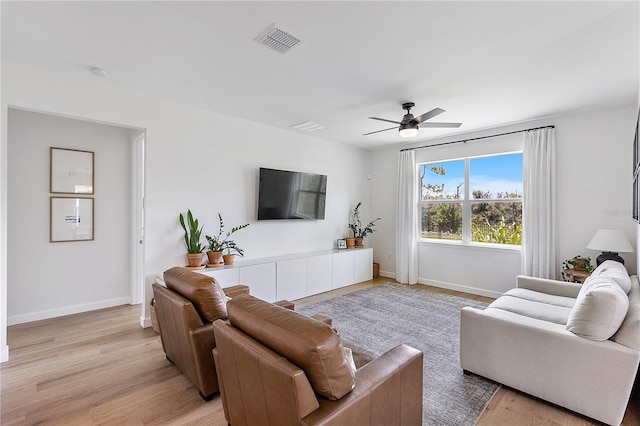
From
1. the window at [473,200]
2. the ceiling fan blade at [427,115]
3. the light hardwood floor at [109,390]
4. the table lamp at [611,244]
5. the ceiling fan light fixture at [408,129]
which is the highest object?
the ceiling fan blade at [427,115]

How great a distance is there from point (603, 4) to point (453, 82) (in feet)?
4.00

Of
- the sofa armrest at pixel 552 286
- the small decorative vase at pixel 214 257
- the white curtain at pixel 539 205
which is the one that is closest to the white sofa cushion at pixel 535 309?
the sofa armrest at pixel 552 286

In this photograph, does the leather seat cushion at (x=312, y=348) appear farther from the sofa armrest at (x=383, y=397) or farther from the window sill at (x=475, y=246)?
the window sill at (x=475, y=246)

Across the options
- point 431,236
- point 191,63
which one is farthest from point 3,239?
point 431,236

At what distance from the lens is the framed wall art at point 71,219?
3.75 metres

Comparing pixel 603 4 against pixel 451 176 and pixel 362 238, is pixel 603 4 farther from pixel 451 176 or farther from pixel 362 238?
pixel 362 238

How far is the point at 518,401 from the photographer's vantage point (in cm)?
217

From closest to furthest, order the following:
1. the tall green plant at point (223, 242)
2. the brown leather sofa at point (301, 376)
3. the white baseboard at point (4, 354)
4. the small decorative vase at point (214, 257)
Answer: the brown leather sofa at point (301, 376) < the white baseboard at point (4, 354) < the small decorative vase at point (214, 257) < the tall green plant at point (223, 242)

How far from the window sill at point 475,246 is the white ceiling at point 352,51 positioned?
2.06 m

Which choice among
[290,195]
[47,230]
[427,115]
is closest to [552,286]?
[427,115]

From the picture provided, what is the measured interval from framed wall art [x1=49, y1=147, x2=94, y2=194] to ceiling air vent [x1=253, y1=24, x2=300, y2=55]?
3114 millimetres

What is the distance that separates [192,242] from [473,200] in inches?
175

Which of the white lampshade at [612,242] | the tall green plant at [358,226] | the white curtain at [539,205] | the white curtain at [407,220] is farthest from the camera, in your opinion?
the tall green plant at [358,226]

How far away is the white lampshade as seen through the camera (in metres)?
3.27
